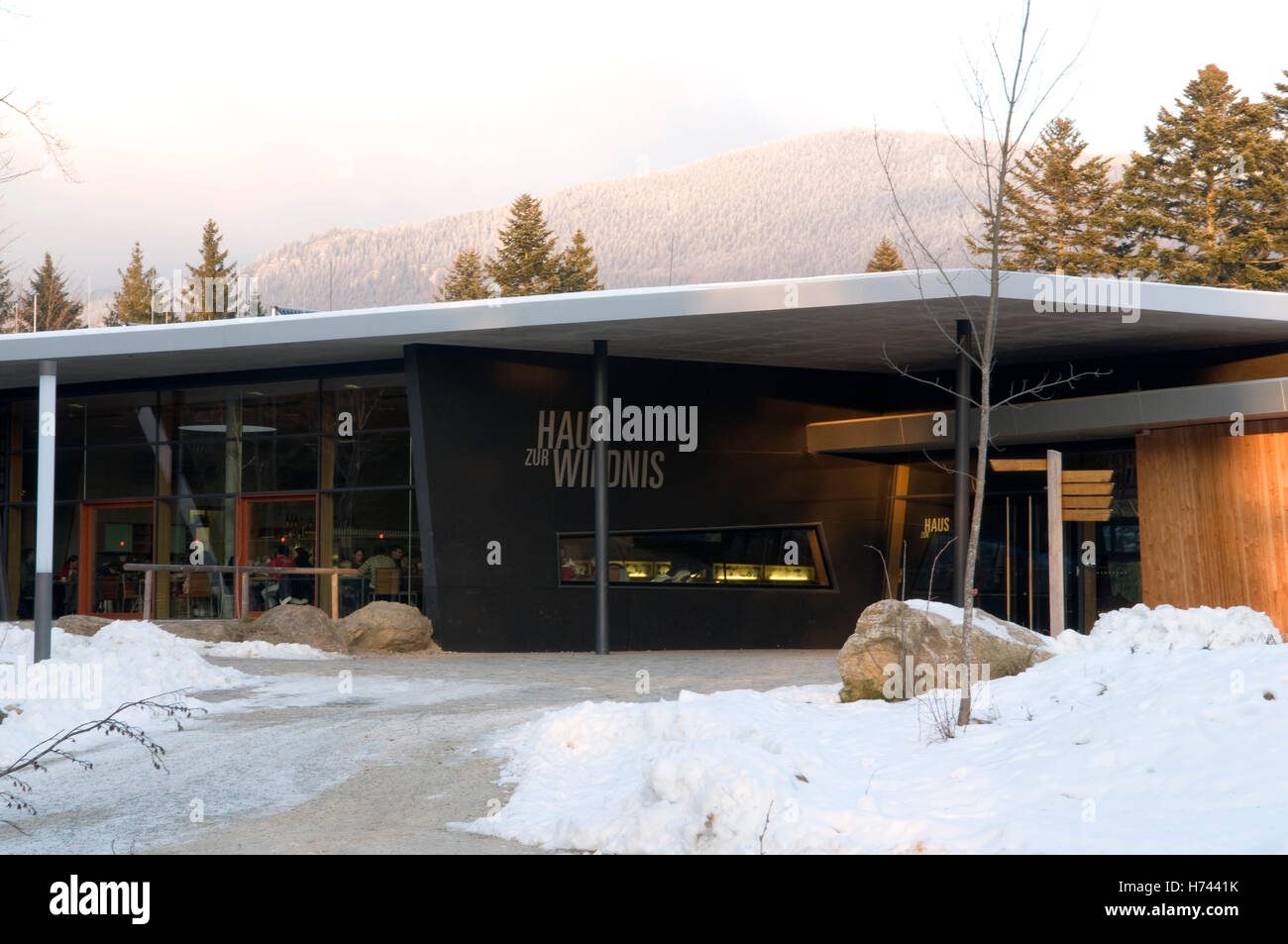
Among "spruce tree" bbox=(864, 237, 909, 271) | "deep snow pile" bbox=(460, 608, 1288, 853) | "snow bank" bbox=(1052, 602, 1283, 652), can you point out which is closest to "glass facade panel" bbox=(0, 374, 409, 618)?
"snow bank" bbox=(1052, 602, 1283, 652)

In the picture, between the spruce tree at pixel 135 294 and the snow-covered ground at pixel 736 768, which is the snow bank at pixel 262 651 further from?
the spruce tree at pixel 135 294

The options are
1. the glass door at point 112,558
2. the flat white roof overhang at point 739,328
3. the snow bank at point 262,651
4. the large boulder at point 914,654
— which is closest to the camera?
the large boulder at point 914,654

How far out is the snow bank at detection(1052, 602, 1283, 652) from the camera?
1148 cm

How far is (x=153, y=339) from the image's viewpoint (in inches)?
761

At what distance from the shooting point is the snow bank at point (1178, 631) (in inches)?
452

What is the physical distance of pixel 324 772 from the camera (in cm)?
852

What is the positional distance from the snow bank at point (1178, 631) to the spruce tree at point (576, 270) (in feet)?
166

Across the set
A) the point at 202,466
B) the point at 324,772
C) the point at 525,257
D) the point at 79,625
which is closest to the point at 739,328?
the point at 79,625

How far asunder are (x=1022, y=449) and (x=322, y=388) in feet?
41.6

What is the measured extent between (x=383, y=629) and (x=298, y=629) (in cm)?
122

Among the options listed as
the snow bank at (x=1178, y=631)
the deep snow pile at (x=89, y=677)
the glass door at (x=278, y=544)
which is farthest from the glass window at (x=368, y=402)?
the snow bank at (x=1178, y=631)

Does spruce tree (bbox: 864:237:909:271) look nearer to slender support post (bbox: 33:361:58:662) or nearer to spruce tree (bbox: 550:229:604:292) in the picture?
spruce tree (bbox: 550:229:604:292)
